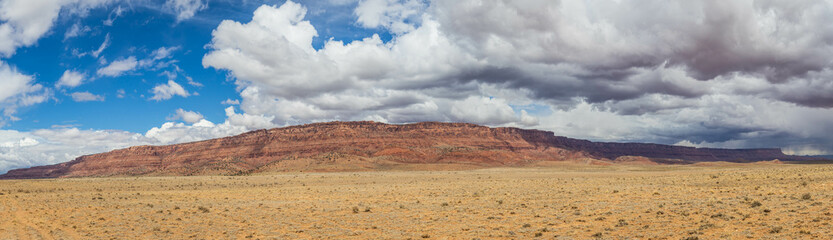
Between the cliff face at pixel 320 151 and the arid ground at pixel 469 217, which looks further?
the cliff face at pixel 320 151

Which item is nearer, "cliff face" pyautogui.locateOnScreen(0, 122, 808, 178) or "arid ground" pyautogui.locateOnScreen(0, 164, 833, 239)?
"arid ground" pyautogui.locateOnScreen(0, 164, 833, 239)

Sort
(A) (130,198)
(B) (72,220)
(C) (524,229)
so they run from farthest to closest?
(A) (130,198)
(B) (72,220)
(C) (524,229)

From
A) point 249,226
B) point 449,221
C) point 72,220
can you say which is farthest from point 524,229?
point 72,220

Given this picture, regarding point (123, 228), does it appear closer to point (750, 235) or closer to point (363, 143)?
point (750, 235)

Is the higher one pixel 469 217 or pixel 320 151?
pixel 320 151

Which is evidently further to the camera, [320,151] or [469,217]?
[320,151]

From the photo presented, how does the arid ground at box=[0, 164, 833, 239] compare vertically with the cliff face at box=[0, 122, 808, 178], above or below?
below

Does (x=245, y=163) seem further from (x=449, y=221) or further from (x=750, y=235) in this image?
(x=750, y=235)

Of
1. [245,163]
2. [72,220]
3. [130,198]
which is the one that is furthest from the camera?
[245,163]

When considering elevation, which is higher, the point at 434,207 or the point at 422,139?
the point at 422,139

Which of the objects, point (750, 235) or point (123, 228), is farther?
point (123, 228)

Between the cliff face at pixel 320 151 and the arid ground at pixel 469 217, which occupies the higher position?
the cliff face at pixel 320 151
